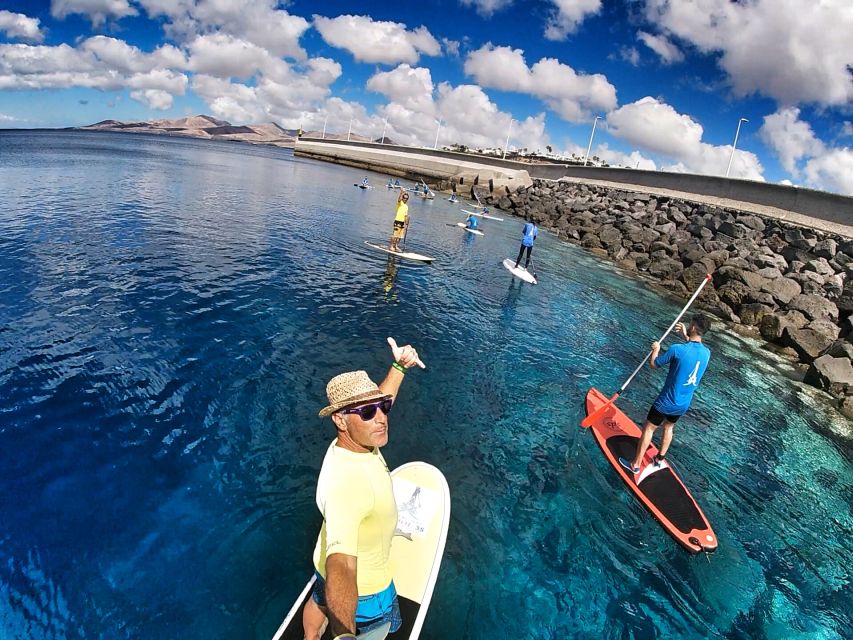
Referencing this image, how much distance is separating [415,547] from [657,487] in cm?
547

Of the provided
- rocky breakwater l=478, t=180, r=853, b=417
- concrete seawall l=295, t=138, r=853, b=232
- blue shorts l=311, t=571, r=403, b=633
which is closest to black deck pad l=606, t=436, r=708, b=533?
blue shorts l=311, t=571, r=403, b=633

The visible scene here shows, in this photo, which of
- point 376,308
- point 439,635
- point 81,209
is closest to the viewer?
point 439,635

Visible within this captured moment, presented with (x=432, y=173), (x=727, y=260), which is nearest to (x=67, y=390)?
(x=727, y=260)

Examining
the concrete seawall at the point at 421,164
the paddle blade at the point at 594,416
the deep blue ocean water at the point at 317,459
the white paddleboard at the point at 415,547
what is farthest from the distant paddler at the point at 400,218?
the concrete seawall at the point at 421,164

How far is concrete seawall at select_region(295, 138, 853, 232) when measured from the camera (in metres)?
34.2

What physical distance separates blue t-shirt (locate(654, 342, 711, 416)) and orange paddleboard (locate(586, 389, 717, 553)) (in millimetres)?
1507

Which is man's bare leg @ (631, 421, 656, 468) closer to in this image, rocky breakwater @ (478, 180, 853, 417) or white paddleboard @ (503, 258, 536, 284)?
rocky breakwater @ (478, 180, 853, 417)

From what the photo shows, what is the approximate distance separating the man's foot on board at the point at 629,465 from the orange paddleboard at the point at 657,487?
67 millimetres

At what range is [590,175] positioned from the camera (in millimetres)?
65688

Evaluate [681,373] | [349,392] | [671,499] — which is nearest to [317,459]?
[349,392]

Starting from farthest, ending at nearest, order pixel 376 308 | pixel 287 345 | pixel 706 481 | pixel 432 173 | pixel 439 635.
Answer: pixel 432 173 < pixel 376 308 < pixel 287 345 < pixel 706 481 < pixel 439 635

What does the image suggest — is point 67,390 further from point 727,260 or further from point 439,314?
point 727,260

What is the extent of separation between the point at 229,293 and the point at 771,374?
2026cm

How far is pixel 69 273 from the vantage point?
49.2 ft
